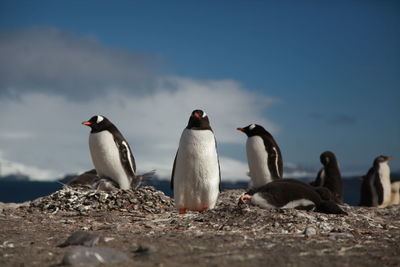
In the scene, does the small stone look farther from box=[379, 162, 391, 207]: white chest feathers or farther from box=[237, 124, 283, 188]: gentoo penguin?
box=[379, 162, 391, 207]: white chest feathers

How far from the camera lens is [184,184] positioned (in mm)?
7176

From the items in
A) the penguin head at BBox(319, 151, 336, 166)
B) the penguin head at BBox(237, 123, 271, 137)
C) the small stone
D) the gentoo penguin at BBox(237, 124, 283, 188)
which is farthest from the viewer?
the penguin head at BBox(319, 151, 336, 166)

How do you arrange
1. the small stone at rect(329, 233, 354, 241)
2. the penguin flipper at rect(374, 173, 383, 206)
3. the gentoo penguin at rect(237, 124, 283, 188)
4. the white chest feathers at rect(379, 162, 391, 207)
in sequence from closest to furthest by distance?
the small stone at rect(329, 233, 354, 241) → the gentoo penguin at rect(237, 124, 283, 188) → the penguin flipper at rect(374, 173, 383, 206) → the white chest feathers at rect(379, 162, 391, 207)

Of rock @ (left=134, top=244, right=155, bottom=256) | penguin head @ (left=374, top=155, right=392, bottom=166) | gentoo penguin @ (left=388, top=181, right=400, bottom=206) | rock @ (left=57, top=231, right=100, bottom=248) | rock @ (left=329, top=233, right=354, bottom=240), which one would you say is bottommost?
gentoo penguin @ (left=388, top=181, right=400, bottom=206)

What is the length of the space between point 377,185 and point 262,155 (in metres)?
5.64

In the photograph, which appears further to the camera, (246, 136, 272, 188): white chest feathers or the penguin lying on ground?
(246, 136, 272, 188): white chest feathers

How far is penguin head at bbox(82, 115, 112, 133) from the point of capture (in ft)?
31.9

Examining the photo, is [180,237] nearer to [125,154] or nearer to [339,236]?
[339,236]

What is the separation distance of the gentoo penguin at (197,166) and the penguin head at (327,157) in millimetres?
5921

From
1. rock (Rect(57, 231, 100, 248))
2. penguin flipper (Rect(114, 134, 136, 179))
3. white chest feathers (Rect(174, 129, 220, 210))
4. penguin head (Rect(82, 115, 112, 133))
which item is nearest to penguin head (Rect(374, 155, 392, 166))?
penguin flipper (Rect(114, 134, 136, 179))

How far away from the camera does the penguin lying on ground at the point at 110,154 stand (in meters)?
9.52

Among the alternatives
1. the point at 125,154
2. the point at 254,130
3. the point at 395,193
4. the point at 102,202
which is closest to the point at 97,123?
the point at 125,154

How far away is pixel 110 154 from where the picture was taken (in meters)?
9.51

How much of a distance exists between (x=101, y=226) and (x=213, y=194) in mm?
1721
